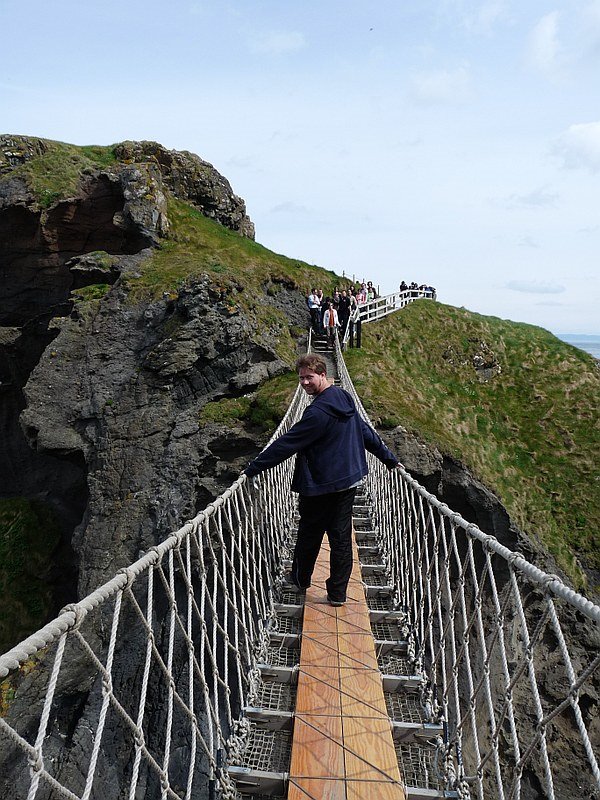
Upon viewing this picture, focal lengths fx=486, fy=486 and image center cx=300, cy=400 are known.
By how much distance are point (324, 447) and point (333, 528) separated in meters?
0.63

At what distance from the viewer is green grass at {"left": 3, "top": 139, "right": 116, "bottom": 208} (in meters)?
16.5

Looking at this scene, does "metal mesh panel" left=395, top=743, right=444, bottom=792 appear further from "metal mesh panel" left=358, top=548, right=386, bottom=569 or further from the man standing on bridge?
"metal mesh panel" left=358, top=548, right=386, bottom=569

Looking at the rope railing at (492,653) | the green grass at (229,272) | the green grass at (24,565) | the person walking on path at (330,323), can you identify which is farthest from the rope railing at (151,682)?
the person walking on path at (330,323)

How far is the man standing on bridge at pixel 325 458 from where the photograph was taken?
3.28m

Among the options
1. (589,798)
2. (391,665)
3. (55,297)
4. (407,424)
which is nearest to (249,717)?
(391,665)

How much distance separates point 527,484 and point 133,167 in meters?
15.7

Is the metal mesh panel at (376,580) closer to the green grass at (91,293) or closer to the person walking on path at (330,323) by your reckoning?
the person walking on path at (330,323)

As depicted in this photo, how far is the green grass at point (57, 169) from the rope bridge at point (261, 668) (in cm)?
1149

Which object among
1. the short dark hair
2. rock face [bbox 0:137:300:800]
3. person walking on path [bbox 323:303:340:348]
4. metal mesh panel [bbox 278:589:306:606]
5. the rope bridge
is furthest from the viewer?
person walking on path [bbox 323:303:340:348]

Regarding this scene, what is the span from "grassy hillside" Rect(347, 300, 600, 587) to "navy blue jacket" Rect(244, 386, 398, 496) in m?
7.51

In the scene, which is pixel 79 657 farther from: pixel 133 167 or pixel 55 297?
pixel 133 167

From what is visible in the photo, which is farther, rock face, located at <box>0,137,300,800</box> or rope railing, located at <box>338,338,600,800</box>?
rock face, located at <box>0,137,300,800</box>

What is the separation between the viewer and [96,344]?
42.1ft

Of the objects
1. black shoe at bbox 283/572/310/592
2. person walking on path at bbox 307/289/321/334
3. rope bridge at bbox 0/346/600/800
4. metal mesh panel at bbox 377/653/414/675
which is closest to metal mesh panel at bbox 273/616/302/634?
rope bridge at bbox 0/346/600/800
